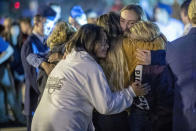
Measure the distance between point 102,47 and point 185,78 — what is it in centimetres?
69

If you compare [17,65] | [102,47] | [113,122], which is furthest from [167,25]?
[102,47]

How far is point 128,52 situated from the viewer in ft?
12.6

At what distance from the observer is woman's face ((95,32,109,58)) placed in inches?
137

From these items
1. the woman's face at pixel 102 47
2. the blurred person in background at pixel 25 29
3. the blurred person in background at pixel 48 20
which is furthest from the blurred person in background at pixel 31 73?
the blurred person in background at pixel 25 29

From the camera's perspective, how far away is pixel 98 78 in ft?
10.9

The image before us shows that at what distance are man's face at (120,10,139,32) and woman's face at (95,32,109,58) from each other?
0.78 metres

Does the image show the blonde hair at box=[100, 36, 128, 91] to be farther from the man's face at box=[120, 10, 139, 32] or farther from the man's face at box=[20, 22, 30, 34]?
the man's face at box=[20, 22, 30, 34]

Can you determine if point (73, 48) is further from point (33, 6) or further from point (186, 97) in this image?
point (33, 6)

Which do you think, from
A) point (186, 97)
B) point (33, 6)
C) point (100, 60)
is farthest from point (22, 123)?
point (33, 6)

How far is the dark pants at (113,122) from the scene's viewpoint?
396 centimetres

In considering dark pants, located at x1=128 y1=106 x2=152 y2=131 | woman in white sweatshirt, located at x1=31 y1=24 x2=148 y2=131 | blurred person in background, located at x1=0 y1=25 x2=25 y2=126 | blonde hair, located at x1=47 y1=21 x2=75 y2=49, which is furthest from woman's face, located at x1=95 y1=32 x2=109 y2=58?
blurred person in background, located at x1=0 y1=25 x2=25 y2=126

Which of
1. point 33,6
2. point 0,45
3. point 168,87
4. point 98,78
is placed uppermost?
point 98,78

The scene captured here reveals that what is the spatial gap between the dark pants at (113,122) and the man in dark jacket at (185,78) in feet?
2.00

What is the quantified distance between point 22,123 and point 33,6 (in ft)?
39.1
